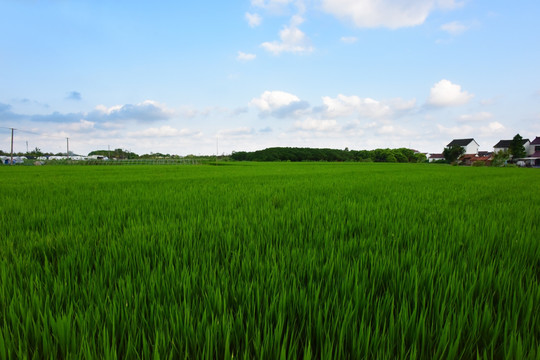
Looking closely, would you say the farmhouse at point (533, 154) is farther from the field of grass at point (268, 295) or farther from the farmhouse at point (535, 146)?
the field of grass at point (268, 295)

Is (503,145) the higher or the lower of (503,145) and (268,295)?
the higher

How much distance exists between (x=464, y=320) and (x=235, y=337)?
0.80m

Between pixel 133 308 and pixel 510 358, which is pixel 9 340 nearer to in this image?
pixel 133 308

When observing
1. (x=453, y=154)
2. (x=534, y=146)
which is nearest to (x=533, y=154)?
(x=534, y=146)

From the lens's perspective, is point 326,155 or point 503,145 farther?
point 326,155

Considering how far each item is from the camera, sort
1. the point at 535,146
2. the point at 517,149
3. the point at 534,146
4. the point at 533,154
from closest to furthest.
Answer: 1. the point at 517,149
2. the point at 533,154
3. the point at 535,146
4. the point at 534,146

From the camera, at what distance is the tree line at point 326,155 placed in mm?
72125

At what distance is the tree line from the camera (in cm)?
7212

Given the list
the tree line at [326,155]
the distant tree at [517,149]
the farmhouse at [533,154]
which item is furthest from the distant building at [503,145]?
the tree line at [326,155]

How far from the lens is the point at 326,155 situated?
242 feet

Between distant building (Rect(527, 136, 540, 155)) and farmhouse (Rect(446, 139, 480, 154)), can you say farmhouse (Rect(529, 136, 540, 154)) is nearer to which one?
distant building (Rect(527, 136, 540, 155))

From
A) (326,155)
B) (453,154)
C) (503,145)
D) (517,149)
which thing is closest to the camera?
(517,149)

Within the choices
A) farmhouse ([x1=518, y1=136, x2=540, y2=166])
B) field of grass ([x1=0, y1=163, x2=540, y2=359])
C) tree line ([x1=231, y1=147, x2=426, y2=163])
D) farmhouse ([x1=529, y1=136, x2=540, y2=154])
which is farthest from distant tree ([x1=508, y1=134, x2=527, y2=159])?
field of grass ([x1=0, y1=163, x2=540, y2=359])

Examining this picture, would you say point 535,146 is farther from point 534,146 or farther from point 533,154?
point 533,154
